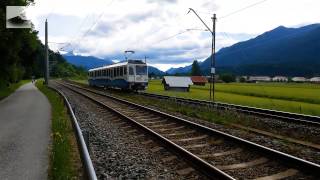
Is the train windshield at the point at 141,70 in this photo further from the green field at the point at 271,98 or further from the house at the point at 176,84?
the house at the point at 176,84

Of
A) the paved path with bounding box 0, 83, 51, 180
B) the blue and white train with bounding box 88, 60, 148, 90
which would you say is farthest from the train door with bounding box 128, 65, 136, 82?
the paved path with bounding box 0, 83, 51, 180

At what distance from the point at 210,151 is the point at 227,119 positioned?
31.1ft

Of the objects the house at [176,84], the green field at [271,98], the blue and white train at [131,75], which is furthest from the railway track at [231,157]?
the house at [176,84]

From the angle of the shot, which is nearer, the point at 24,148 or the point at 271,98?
the point at 24,148

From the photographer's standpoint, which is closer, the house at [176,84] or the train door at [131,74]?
the train door at [131,74]

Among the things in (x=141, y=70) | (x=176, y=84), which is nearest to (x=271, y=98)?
(x=141, y=70)

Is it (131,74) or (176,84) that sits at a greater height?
(131,74)

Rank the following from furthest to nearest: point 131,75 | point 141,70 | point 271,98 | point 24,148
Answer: point 271,98
point 141,70
point 131,75
point 24,148

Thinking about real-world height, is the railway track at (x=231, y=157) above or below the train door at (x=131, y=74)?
below

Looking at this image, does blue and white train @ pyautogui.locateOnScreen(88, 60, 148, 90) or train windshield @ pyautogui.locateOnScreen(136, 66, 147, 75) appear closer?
blue and white train @ pyautogui.locateOnScreen(88, 60, 148, 90)

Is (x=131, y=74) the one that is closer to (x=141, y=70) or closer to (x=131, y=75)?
(x=131, y=75)

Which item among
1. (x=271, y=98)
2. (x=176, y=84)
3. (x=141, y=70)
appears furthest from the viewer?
(x=176, y=84)

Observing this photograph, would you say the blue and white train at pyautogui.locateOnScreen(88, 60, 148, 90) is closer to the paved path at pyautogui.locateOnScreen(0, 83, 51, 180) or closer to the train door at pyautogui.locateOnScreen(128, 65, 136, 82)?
the train door at pyautogui.locateOnScreen(128, 65, 136, 82)

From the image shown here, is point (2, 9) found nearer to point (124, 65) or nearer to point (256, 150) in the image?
point (124, 65)
